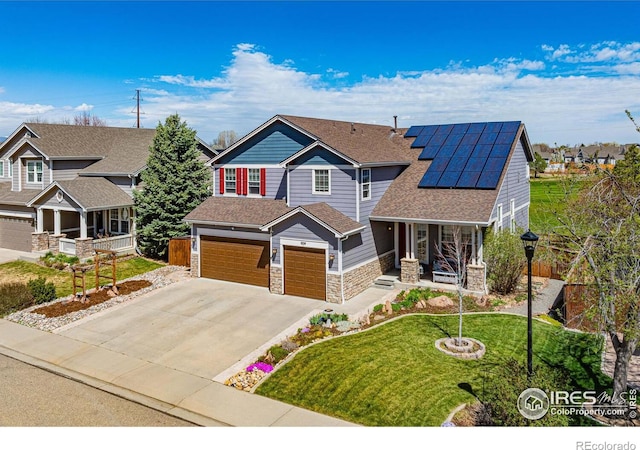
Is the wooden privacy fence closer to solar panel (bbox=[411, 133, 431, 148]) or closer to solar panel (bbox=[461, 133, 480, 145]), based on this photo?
solar panel (bbox=[411, 133, 431, 148])

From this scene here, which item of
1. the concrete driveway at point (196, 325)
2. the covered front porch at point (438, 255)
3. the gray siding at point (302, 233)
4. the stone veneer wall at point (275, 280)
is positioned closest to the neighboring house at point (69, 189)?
the concrete driveway at point (196, 325)

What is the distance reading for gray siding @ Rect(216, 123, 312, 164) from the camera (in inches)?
840

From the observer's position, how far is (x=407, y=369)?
1180 cm

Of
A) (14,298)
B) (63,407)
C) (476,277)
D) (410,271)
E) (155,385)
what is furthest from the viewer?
(410,271)

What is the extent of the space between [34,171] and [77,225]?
14.7 feet

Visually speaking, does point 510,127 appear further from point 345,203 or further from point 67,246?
point 67,246

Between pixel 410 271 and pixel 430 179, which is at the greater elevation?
pixel 430 179

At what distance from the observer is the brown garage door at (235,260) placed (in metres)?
20.1

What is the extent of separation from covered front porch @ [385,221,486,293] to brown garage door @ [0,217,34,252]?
2147 cm

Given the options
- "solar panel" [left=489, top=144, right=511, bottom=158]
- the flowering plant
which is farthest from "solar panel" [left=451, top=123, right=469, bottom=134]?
the flowering plant

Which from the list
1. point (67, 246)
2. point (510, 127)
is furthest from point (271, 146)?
point (67, 246)

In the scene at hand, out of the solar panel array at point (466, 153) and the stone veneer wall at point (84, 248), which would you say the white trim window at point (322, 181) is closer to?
the solar panel array at point (466, 153)

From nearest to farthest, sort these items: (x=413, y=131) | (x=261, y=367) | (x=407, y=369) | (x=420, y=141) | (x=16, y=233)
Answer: (x=407, y=369) → (x=261, y=367) → (x=420, y=141) → (x=413, y=131) → (x=16, y=233)
